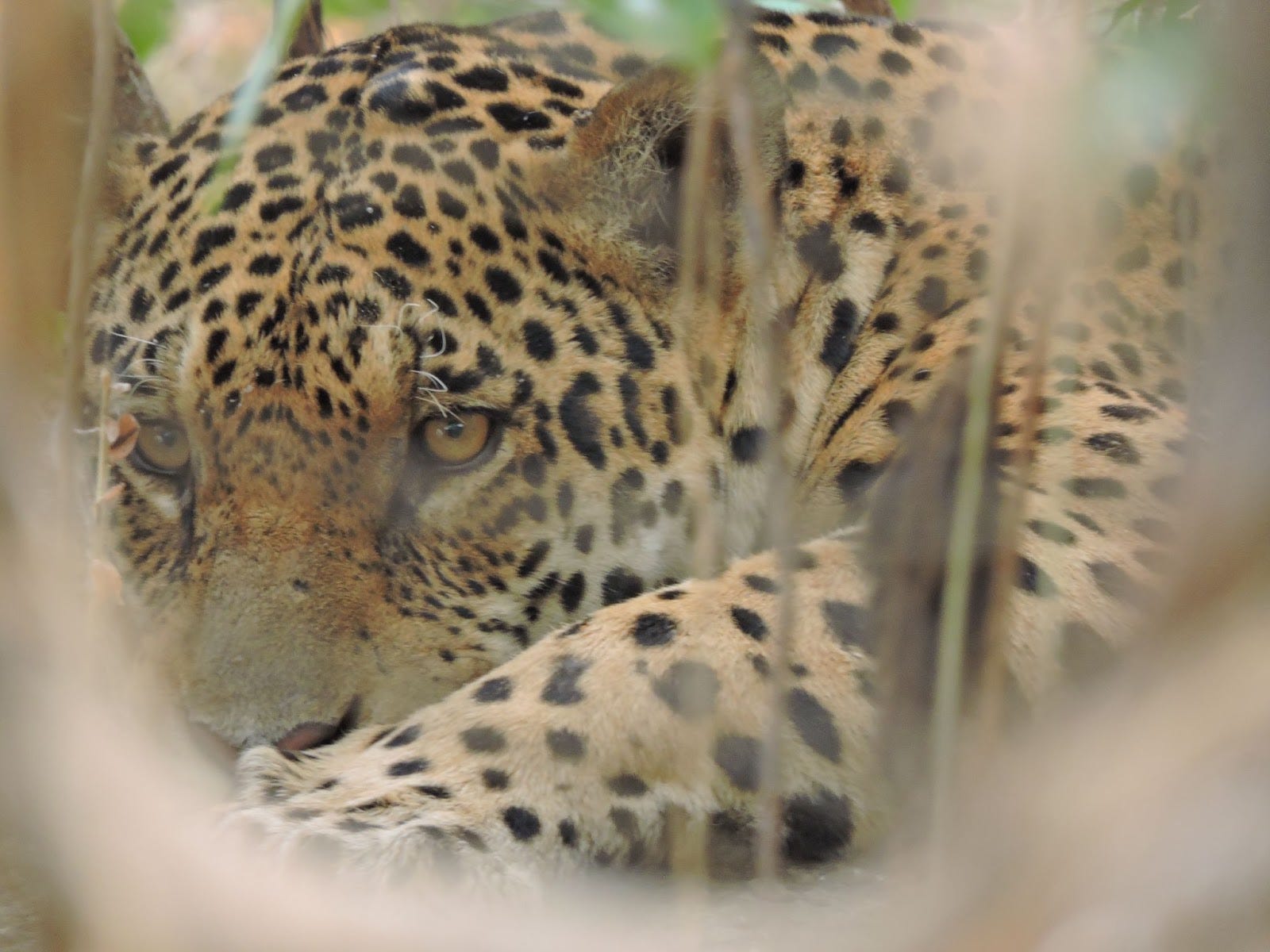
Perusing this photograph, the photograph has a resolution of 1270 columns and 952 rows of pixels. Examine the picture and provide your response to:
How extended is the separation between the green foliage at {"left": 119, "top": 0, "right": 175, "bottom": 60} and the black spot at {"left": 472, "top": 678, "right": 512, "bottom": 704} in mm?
1329

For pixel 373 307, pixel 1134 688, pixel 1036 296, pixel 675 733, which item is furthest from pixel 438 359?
pixel 1134 688

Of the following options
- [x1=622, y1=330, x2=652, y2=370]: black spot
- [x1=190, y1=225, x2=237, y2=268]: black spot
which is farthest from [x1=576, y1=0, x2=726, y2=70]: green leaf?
[x1=190, y1=225, x2=237, y2=268]: black spot

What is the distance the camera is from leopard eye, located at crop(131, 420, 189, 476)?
3105 mm

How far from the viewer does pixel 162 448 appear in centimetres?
313

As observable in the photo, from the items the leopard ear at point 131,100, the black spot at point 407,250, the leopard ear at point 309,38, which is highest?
the leopard ear at point 309,38

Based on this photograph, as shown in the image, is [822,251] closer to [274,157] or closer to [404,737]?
[274,157]

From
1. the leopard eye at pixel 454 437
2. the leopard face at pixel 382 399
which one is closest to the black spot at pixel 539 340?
the leopard face at pixel 382 399

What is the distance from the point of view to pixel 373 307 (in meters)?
2.95

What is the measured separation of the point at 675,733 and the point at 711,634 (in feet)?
0.62

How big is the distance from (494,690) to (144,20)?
138cm

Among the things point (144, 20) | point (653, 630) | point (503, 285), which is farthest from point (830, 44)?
point (653, 630)

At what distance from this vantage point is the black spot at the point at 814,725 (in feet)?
7.75

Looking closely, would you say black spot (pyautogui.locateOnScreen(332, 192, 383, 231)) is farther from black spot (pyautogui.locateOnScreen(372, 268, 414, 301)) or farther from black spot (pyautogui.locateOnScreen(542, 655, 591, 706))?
black spot (pyautogui.locateOnScreen(542, 655, 591, 706))

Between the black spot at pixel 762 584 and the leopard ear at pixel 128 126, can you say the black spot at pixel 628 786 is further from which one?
the leopard ear at pixel 128 126
